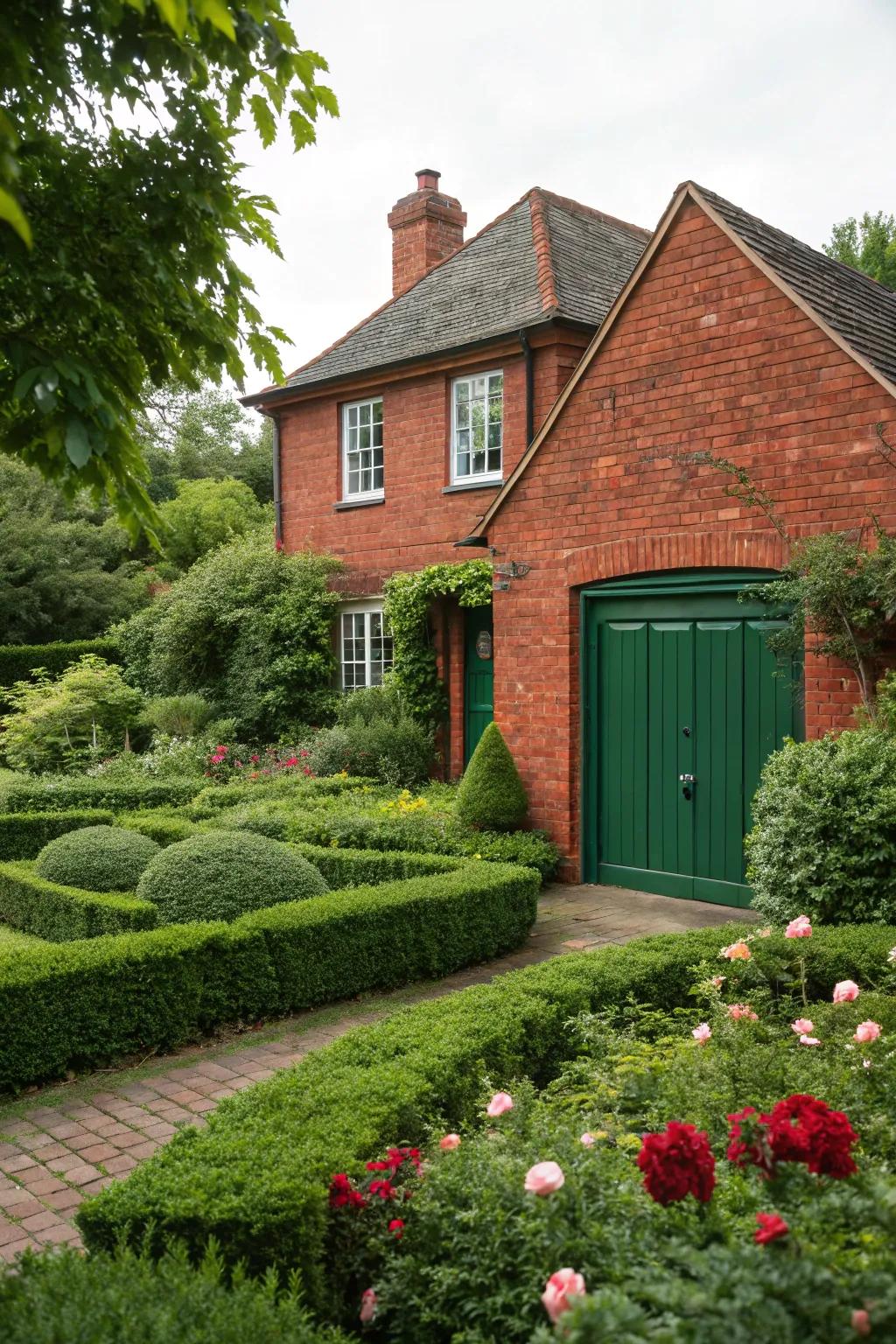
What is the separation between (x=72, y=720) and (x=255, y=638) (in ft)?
10.3

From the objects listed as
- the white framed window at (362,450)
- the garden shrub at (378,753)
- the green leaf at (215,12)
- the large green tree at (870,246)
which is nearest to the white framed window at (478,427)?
the white framed window at (362,450)

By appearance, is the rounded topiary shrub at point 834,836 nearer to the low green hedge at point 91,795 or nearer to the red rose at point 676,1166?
the red rose at point 676,1166

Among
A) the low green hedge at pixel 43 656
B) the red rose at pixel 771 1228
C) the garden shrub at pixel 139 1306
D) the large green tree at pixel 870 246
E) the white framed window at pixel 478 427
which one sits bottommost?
the garden shrub at pixel 139 1306

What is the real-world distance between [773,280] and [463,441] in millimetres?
6595

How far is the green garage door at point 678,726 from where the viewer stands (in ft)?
30.2

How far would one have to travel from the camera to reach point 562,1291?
2.39 m

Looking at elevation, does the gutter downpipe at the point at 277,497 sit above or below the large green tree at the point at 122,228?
above

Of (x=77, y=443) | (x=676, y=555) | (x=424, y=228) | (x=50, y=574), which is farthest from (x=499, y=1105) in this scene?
(x=50, y=574)

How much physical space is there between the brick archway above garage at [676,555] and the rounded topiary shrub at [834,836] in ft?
6.43

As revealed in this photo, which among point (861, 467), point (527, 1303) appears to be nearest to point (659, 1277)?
point (527, 1303)

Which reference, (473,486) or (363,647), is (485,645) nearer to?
(473,486)

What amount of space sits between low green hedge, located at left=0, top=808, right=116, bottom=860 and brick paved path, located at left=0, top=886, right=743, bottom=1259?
15.9ft

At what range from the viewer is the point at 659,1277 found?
2.56m

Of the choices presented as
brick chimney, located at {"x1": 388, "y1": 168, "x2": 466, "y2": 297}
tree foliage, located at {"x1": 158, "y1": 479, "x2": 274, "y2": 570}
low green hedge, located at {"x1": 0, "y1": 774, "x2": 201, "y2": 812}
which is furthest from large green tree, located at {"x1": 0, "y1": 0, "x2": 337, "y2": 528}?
tree foliage, located at {"x1": 158, "y1": 479, "x2": 274, "y2": 570}
